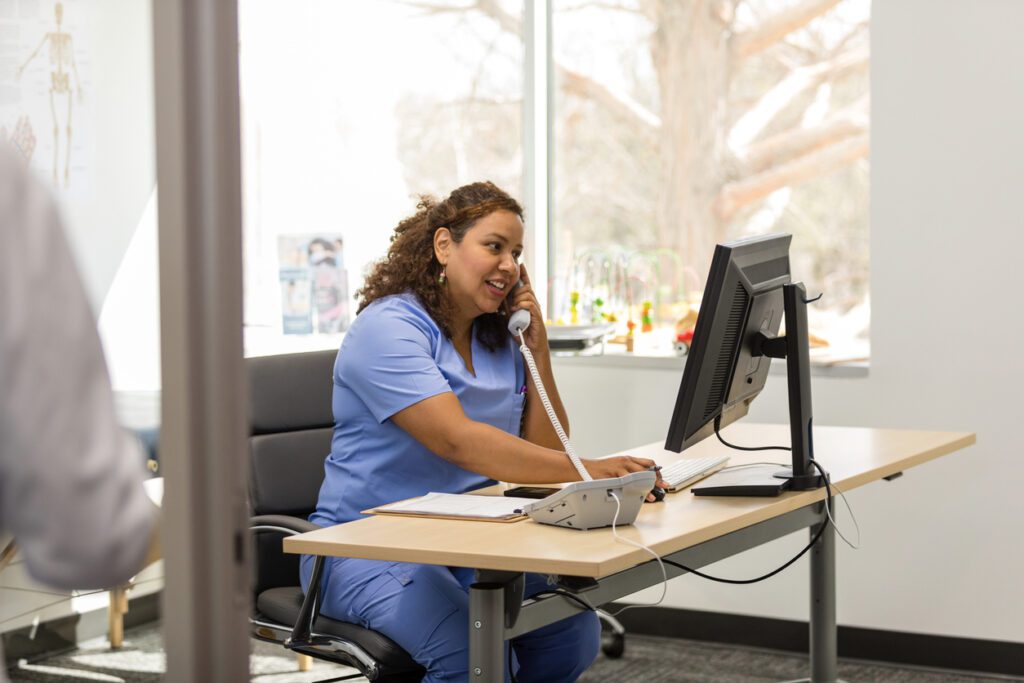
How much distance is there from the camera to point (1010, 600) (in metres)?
3.44

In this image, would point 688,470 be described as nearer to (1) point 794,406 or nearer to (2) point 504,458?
(1) point 794,406

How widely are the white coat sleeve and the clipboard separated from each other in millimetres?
1356

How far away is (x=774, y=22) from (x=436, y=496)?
2.51 meters

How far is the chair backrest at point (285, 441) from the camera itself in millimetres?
2557

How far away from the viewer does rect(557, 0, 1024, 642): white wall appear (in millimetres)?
3381

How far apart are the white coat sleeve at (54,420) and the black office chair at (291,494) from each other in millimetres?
1557

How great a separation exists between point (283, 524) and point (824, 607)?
1368mm

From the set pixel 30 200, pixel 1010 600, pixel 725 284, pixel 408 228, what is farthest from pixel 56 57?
pixel 1010 600

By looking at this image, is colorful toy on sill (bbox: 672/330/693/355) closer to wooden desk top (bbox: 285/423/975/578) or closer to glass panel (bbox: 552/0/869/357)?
glass panel (bbox: 552/0/869/357)

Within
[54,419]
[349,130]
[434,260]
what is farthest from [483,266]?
[349,130]

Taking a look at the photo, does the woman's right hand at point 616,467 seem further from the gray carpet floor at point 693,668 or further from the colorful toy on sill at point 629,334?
the colorful toy on sill at point 629,334

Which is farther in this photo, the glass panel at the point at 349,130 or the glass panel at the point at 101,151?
the glass panel at the point at 349,130

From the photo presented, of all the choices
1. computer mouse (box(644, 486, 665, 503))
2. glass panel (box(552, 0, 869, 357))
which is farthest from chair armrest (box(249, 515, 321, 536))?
glass panel (box(552, 0, 869, 357))

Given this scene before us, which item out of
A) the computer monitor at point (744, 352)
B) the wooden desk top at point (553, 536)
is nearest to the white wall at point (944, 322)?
the wooden desk top at point (553, 536)
